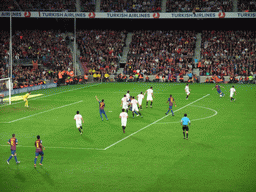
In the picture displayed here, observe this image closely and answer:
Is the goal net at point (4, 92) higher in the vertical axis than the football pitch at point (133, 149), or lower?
higher

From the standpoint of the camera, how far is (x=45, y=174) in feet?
61.8

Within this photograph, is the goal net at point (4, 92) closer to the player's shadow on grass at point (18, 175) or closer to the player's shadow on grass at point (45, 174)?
the player's shadow on grass at point (18, 175)

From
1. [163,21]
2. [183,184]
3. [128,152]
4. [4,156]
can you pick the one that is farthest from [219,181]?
[163,21]

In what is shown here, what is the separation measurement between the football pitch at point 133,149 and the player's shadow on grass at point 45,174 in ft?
0.14

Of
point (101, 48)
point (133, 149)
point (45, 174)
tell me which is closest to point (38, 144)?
point (45, 174)

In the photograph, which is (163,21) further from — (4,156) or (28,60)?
(4,156)

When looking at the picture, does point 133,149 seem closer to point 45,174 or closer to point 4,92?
point 45,174

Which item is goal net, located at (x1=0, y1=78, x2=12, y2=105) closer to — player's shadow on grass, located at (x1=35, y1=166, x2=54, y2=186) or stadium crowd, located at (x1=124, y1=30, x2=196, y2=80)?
stadium crowd, located at (x1=124, y1=30, x2=196, y2=80)

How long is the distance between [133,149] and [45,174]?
591cm

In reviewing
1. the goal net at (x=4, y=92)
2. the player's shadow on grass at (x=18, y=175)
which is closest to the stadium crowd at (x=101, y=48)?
the goal net at (x=4, y=92)

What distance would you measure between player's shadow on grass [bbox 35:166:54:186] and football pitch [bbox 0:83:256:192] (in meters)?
0.04

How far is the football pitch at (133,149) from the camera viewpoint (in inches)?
697

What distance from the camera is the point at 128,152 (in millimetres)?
22562

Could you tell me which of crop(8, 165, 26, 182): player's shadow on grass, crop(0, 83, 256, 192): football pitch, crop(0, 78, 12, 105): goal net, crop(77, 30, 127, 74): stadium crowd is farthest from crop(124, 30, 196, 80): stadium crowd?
crop(8, 165, 26, 182): player's shadow on grass
